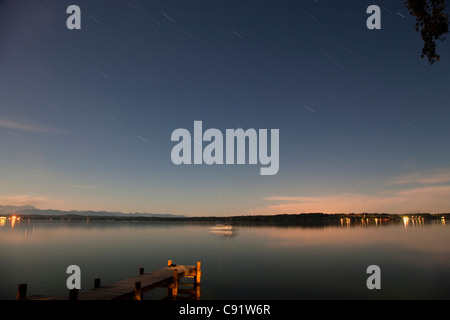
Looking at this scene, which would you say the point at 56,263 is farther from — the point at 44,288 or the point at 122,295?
the point at 122,295

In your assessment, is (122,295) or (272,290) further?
(272,290)

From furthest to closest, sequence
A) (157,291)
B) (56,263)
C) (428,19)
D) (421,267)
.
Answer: (56,263) < (421,267) < (157,291) < (428,19)

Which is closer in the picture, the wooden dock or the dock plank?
the wooden dock

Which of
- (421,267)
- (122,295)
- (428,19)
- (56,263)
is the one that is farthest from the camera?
(56,263)

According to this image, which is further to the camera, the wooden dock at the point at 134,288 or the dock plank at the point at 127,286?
the dock plank at the point at 127,286

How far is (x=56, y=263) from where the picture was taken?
53.3m

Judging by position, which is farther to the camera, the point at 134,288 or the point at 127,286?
the point at 127,286
